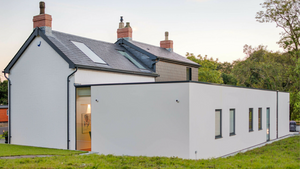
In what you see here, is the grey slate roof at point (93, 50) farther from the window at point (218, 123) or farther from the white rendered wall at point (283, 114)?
the white rendered wall at point (283, 114)

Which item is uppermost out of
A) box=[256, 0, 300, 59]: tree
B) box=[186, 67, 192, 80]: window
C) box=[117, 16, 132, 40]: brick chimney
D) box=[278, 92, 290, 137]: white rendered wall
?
box=[256, 0, 300, 59]: tree

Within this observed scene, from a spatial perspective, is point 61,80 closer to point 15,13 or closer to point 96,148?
point 96,148

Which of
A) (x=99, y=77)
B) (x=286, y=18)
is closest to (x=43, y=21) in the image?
(x=99, y=77)

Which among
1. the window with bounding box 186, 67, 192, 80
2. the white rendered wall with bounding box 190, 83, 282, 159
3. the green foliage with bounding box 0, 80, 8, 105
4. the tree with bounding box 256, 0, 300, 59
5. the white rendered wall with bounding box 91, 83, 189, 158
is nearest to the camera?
the white rendered wall with bounding box 91, 83, 189, 158

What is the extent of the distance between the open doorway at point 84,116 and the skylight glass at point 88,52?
7.72ft

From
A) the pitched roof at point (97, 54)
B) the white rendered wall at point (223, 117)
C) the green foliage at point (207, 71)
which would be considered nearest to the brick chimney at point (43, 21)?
the pitched roof at point (97, 54)

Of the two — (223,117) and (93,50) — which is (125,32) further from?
(223,117)

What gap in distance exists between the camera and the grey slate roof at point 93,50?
1410 cm

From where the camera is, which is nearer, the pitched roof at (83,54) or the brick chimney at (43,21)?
the pitched roof at (83,54)

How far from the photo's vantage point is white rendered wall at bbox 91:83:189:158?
429 inches

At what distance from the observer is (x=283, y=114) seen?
829 inches

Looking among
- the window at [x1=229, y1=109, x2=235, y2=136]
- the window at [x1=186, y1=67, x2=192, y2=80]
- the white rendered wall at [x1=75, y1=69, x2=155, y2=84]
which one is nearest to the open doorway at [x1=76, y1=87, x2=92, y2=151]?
the white rendered wall at [x1=75, y1=69, x2=155, y2=84]

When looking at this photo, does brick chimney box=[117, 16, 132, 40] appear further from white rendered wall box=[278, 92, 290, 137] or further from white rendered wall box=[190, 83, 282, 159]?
white rendered wall box=[278, 92, 290, 137]

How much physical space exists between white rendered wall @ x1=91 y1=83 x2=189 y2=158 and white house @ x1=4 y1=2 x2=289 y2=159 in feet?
0.12
